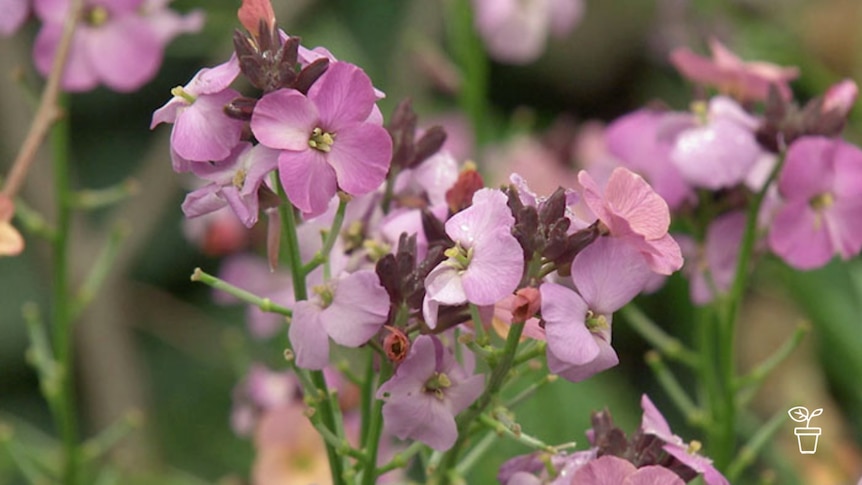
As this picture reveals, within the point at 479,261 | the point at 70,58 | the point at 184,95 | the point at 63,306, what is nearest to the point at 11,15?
the point at 70,58

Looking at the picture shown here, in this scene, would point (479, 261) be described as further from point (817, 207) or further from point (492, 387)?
point (817, 207)

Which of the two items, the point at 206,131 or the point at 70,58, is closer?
the point at 206,131

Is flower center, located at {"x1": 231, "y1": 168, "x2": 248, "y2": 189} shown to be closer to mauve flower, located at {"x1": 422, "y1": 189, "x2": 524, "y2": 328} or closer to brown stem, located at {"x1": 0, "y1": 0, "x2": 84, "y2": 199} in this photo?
mauve flower, located at {"x1": 422, "y1": 189, "x2": 524, "y2": 328}

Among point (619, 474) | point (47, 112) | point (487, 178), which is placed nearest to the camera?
point (619, 474)

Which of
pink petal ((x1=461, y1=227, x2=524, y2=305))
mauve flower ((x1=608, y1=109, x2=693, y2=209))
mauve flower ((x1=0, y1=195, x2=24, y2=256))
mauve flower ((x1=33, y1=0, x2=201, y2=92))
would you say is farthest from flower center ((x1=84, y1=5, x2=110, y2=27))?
pink petal ((x1=461, y1=227, x2=524, y2=305))

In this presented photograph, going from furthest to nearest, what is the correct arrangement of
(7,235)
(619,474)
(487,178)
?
(487,178)
(7,235)
(619,474)
